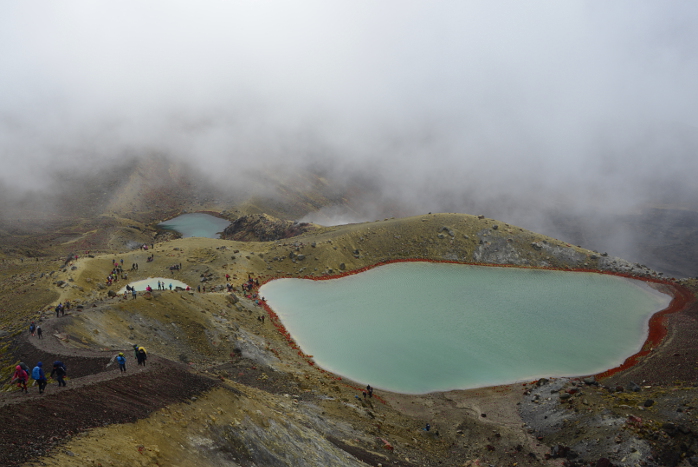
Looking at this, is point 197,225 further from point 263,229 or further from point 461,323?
point 461,323

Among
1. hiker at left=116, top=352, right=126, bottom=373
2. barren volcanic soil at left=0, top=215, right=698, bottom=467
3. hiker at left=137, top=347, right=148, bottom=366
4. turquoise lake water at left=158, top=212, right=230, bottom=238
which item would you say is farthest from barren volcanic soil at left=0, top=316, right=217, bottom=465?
turquoise lake water at left=158, top=212, right=230, bottom=238

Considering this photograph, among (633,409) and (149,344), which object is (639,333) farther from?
(149,344)

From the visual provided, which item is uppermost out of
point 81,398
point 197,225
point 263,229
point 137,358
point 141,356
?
point 197,225

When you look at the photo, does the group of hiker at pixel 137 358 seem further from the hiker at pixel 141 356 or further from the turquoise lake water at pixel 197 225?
the turquoise lake water at pixel 197 225

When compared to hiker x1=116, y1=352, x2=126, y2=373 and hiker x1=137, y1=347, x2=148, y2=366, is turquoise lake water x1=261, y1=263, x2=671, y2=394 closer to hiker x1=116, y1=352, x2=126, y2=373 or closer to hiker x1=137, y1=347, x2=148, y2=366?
hiker x1=137, y1=347, x2=148, y2=366

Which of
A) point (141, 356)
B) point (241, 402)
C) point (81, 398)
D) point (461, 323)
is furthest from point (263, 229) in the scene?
point (81, 398)

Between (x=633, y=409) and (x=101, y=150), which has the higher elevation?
(x=101, y=150)

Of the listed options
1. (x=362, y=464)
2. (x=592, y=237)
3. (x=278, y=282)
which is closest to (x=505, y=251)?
(x=278, y=282)
